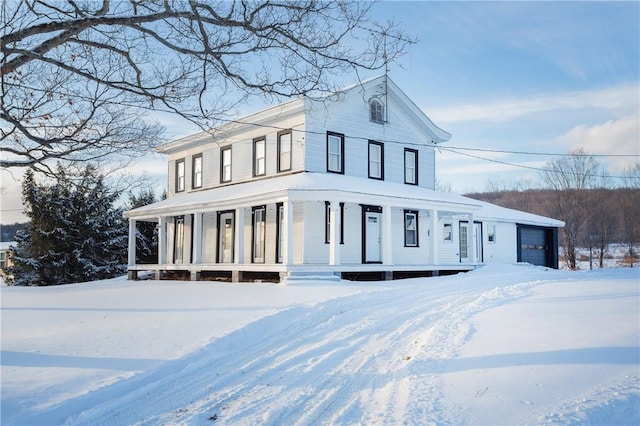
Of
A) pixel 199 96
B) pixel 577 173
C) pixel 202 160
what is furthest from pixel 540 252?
pixel 199 96

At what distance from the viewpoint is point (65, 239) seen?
29.5m

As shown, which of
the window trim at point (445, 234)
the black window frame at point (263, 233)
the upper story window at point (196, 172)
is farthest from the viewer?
the upper story window at point (196, 172)

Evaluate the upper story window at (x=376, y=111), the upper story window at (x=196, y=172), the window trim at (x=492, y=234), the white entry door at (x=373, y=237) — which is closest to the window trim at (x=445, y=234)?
the window trim at (x=492, y=234)

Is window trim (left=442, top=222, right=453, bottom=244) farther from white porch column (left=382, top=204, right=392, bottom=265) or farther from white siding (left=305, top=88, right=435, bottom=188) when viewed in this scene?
white porch column (left=382, top=204, right=392, bottom=265)

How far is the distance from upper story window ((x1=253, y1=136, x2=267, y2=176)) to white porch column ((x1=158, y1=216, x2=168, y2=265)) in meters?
5.42

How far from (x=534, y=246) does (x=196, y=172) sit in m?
18.9

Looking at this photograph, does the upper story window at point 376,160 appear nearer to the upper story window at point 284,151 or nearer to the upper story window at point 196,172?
the upper story window at point 284,151

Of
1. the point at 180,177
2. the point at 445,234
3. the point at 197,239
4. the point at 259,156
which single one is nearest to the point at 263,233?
the point at 197,239

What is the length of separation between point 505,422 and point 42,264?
30.2 meters

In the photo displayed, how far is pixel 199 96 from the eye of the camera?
8977 millimetres

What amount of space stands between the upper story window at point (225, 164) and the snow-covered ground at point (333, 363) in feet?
42.3

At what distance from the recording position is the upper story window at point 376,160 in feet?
71.3

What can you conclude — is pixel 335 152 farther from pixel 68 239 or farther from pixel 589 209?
pixel 589 209

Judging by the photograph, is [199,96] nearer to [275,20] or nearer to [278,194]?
[275,20]
